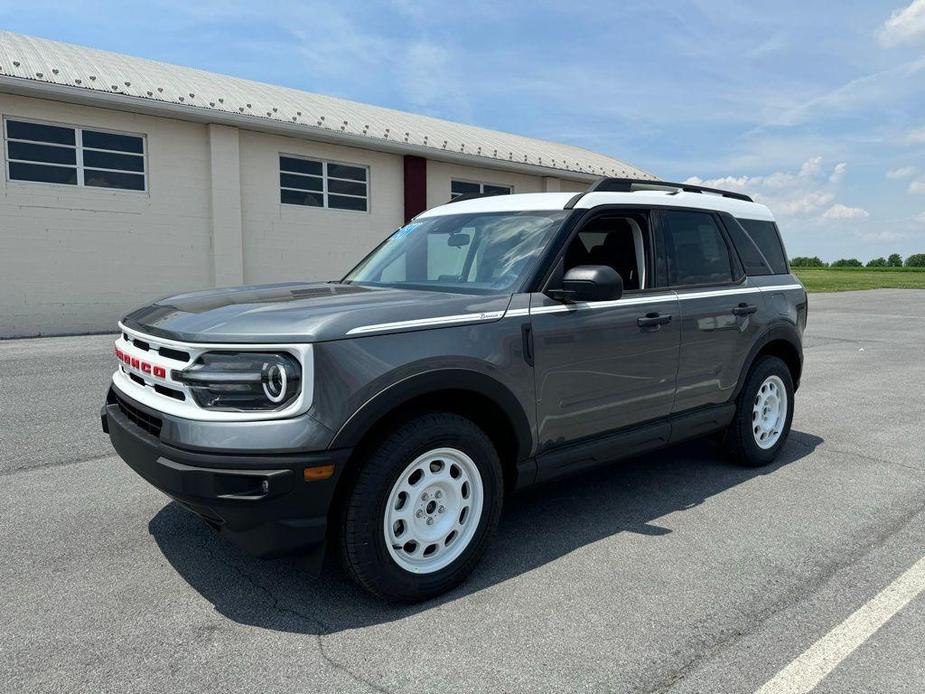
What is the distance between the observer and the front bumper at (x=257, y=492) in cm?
269

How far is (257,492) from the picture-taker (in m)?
2.69

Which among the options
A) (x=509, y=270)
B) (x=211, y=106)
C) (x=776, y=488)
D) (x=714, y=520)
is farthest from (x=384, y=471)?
(x=211, y=106)

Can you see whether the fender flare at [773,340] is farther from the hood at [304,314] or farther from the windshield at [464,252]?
the hood at [304,314]

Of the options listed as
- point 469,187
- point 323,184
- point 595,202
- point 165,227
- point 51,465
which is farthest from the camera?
point 469,187

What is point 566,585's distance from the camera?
328 centimetres

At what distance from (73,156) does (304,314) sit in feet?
43.9

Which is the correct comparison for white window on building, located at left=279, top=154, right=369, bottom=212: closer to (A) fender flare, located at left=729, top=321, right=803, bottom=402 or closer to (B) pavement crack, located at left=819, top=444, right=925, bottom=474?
(A) fender flare, located at left=729, top=321, right=803, bottom=402

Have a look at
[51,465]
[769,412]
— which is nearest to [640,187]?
[769,412]

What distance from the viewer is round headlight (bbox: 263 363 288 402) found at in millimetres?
2750

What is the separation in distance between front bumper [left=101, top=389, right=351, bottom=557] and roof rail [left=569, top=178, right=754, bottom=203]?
7.28 feet

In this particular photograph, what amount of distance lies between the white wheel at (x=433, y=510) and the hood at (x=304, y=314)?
24.8 inches

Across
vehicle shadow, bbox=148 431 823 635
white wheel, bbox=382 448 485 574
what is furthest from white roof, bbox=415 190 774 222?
vehicle shadow, bbox=148 431 823 635

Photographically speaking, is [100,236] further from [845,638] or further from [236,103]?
[845,638]

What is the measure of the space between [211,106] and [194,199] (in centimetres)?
203
